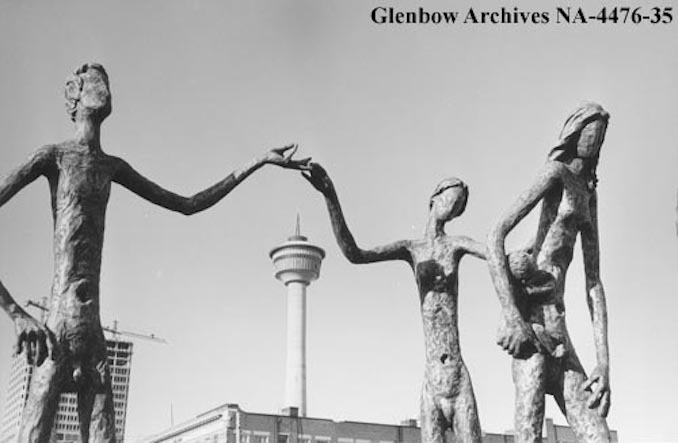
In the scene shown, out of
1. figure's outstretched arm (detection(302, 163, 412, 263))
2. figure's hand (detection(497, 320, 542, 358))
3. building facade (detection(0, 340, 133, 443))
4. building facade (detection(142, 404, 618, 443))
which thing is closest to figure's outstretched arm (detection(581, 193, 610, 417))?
figure's hand (detection(497, 320, 542, 358))

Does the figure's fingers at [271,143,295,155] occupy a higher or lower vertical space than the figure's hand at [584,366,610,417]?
higher

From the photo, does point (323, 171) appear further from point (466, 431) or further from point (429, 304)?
point (466, 431)

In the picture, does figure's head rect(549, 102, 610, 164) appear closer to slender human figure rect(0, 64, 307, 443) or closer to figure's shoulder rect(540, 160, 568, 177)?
figure's shoulder rect(540, 160, 568, 177)

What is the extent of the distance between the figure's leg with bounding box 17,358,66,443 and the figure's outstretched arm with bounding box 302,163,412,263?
2.12 meters

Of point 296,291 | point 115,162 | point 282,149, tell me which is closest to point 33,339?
point 115,162

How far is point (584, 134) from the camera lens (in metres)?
5.19

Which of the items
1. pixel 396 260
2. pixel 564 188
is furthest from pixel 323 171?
pixel 564 188

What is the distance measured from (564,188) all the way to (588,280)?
1.98ft

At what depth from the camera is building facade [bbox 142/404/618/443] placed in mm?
49469

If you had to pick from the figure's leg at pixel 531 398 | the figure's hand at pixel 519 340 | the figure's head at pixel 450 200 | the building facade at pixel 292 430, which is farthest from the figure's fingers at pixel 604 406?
the building facade at pixel 292 430

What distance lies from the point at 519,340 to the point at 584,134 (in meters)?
1.42

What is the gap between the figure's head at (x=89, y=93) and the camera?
4.62 metres

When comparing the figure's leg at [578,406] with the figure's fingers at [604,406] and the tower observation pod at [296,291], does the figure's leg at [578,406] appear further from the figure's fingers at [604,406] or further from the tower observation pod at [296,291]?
the tower observation pod at [296,291]

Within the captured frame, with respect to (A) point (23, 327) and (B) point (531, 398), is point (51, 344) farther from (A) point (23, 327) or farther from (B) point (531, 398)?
(B) point (531, 398)
